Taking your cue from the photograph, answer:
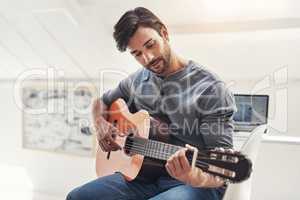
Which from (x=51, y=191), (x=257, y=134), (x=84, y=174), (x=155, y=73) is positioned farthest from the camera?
(x=51, y=191)

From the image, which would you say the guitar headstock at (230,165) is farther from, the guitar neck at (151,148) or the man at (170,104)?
the guitar neck at (151,148)

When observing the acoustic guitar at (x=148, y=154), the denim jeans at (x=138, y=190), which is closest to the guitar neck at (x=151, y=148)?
the acoustic guitar at (x=148, y=154)

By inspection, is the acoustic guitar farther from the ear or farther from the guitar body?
the ear

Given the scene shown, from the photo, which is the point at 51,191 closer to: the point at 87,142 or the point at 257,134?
the point at 87,142

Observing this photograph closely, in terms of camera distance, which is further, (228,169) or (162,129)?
(162,129)

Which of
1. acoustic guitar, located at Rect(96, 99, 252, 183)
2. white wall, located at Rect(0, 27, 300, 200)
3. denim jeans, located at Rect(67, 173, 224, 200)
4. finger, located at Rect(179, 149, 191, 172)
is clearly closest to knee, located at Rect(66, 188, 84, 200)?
denim jeans, located at Rect(67, 173, 224, 200)

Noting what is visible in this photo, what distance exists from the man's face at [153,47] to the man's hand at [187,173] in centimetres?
38

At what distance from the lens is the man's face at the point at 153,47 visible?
1.42 metres

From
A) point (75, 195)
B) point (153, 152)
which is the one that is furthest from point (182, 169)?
point (75, 195)

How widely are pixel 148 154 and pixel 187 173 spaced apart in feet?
0.72

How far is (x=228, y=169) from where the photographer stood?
1.15 m

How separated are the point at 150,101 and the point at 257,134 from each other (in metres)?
0.48

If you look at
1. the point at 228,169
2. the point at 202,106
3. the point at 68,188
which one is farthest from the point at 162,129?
the point at 68,188

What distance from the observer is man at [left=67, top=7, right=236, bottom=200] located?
129 cm
